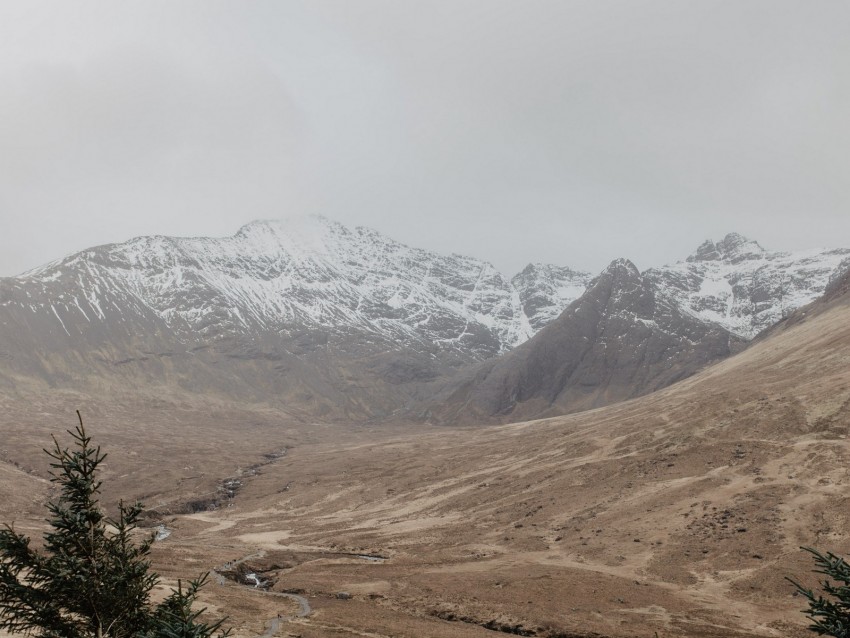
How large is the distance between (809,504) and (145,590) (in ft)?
241

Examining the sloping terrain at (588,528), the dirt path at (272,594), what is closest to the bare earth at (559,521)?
the sloping terrain at (588,528)

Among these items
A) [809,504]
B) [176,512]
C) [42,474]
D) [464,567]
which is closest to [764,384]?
[809,504]

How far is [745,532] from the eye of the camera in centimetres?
6381

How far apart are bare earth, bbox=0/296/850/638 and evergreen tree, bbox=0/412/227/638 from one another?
117 feet

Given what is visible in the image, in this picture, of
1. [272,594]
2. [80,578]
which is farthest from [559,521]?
[80,578]

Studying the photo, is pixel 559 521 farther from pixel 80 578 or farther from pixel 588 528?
pixel 80 578

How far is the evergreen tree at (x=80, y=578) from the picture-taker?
11031mm

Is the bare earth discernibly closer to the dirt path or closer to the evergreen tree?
the dirt path

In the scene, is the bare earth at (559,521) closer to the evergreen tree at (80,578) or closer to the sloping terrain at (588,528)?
the sloping terrain at (588,528)

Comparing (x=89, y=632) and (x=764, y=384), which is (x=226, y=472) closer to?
(x=764, y=384)

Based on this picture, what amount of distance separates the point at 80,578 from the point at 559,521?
80.8 metres

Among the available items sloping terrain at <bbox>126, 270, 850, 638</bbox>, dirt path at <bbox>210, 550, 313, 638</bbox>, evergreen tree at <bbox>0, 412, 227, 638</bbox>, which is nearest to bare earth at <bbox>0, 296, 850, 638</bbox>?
sloping terrain at <bbox>126, 270, 850, 638</bbox>

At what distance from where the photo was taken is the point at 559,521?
84125 mm

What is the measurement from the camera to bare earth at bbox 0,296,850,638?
5038 centimetres
